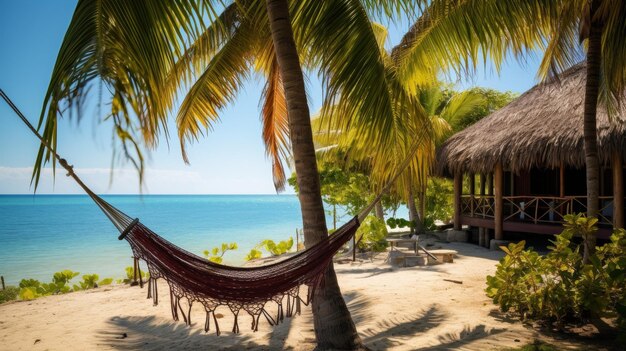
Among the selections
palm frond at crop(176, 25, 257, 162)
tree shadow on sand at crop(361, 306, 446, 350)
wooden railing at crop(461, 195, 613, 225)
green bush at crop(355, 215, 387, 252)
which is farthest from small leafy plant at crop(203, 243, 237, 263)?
Answer: wooden railing at crop(461, 195, 613, 225)

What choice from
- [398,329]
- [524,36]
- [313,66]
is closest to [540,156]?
[524,36]

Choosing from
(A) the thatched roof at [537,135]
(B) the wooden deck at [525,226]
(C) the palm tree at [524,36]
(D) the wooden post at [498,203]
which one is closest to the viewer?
(C) the palm tree at [524,36]

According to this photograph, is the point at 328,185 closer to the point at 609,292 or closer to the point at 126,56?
the point at 609,292

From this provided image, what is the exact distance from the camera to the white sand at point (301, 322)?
2.72 m

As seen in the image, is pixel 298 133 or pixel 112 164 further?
pixel 298 133

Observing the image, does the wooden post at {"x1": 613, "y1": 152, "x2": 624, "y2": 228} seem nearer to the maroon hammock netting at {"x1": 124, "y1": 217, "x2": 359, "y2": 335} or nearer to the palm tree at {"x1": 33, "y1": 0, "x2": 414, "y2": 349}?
the palm tree at {"x1": 33, "y1": 0, "x2": 414, "y2": 349}

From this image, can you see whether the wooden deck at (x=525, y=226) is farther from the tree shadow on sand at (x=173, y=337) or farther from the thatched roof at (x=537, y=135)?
the tree shadow on sand at (x=173, y=337)

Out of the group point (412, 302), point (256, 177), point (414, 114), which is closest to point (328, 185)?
point (412, 302)

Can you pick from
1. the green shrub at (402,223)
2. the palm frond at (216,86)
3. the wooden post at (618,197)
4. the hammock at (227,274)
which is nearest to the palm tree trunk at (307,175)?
the hammock at (227,274)

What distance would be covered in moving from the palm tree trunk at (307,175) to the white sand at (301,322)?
0.36 metres

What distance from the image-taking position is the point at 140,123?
166 cm

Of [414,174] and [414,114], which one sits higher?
[414,114]

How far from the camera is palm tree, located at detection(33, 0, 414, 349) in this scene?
1.64 m

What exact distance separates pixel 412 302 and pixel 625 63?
2255mm
